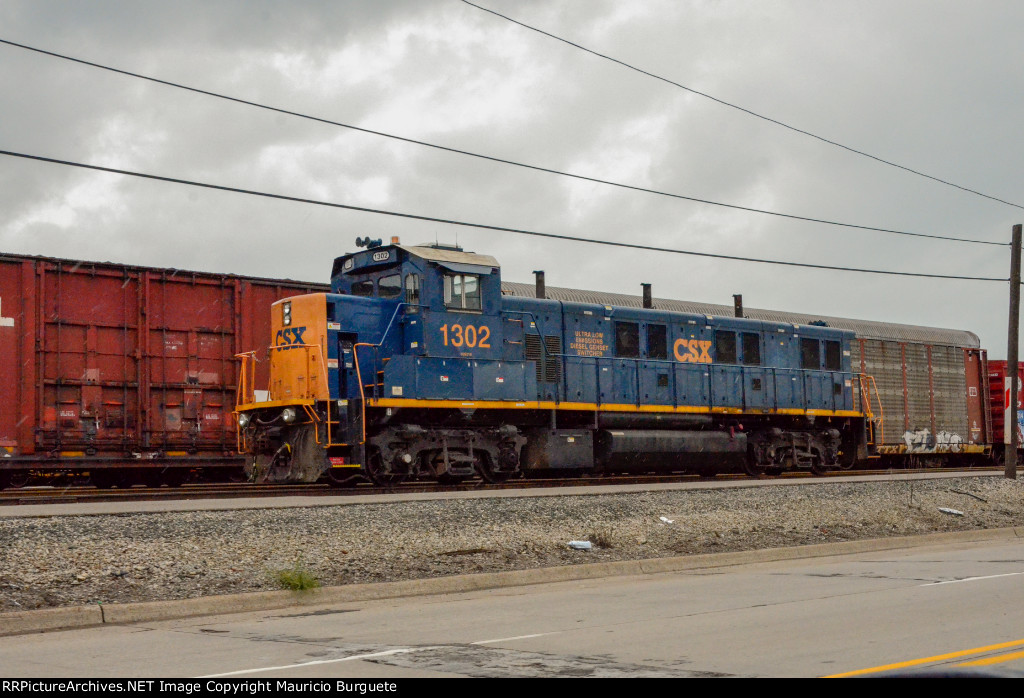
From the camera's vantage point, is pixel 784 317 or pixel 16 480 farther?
pixel 784 317

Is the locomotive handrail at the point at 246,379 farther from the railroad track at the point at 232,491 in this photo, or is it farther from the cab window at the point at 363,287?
the cab window at the point at 363,287

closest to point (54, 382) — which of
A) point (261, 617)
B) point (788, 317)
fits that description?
point (261, 617)

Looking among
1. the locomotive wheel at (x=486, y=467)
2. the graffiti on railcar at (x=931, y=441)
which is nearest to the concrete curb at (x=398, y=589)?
the locomotive wheel at (x=486, y=467)

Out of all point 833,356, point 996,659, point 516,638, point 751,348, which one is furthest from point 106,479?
point 996,659

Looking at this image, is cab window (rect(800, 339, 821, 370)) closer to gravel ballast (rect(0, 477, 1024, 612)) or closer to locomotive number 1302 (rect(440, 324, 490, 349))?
gravel ballast (rect(0, 477, 1024, 612))

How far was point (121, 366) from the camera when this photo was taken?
1970 cm

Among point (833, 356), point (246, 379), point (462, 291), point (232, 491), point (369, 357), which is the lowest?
point (232, 491)

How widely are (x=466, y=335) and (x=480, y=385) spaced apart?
→ 0.95m

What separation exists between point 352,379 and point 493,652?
1164 cm

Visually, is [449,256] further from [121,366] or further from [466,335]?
[121,366]

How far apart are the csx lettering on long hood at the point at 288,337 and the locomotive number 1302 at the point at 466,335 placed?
98.9 inches

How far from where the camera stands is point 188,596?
9898mm

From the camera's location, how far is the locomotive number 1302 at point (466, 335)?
18.9m
